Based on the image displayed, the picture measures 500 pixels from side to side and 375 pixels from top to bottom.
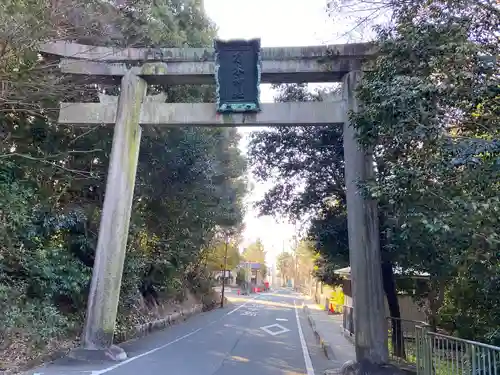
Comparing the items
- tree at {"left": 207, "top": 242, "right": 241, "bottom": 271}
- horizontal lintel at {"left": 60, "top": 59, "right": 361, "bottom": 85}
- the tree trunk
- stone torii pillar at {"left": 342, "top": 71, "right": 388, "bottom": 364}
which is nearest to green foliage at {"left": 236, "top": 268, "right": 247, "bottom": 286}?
tree at {"left": 207, "top": 242, "right": 241, "bottom": 271}

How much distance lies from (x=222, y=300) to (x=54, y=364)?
24749 mm

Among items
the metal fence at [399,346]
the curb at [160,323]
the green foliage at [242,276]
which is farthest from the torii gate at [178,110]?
the green foliage at [242,276]

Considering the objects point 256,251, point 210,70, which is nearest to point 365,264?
point 210,70

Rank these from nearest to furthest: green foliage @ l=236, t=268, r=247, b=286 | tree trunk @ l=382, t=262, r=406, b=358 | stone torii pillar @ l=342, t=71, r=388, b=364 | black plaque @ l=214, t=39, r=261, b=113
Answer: stone torii pillar @ l=342, t=71, r=388, b=364, black plaque @ l=214, t=39, r=261, b=113, tree trunk @ l=382, t=262, r=406, b=358, green foliage @ l=236, t=268, r=247, b=286

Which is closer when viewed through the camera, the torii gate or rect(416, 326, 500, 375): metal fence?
rect(416, 326, 500, 375): metal fence

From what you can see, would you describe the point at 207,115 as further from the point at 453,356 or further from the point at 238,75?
the point at 453,356

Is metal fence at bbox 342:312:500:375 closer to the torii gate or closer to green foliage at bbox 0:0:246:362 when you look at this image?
the torii gate

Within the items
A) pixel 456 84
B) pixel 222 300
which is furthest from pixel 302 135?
pixel 222 300

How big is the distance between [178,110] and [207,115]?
70 cm

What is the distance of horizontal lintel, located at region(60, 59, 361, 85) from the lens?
9.95m

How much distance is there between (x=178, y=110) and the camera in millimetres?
10203

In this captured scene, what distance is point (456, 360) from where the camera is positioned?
220 inches

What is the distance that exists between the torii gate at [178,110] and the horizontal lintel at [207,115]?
2cm

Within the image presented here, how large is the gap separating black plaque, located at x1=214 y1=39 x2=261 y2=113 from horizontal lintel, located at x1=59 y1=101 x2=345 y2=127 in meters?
0.23
